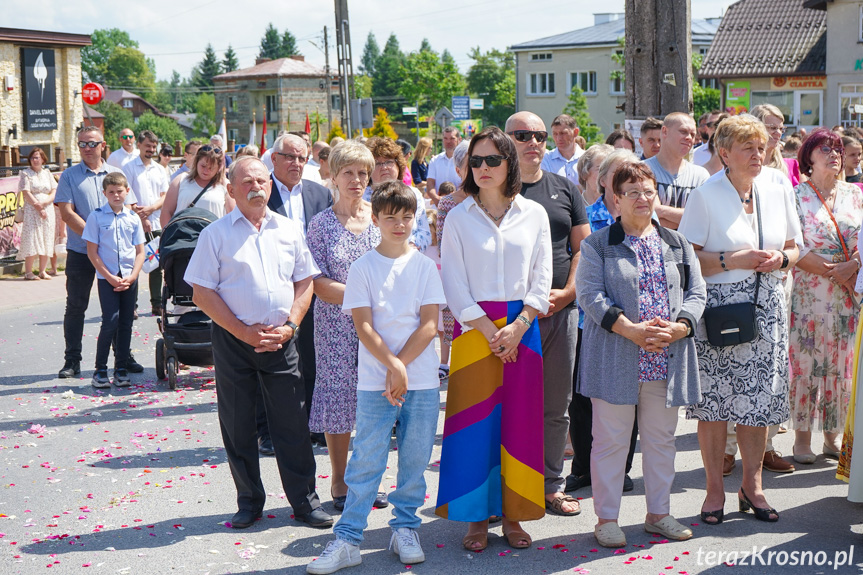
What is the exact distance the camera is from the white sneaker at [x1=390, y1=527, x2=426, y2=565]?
5.02 metres

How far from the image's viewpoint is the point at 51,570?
16.3 feet

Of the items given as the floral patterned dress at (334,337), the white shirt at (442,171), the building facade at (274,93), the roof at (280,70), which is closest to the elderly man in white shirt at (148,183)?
the white shirt at (442,171)

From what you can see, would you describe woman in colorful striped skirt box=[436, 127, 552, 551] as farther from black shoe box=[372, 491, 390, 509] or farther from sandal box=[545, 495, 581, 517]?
black shoe box=[372, 491, 390, 509]

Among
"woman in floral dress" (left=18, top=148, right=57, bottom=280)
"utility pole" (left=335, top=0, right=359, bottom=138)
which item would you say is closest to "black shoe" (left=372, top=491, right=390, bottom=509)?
"woman in floral dress" (left=18, top=148, right=57, bottom=280)

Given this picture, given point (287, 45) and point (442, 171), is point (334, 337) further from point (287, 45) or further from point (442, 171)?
point (287, 45)

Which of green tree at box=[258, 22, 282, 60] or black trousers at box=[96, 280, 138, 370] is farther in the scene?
green tree at box=[258, 22, 282, 60]

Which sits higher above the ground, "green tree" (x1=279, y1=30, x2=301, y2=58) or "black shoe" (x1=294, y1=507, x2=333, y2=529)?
"green tree" (x1=279, y1=30, x2=301, y2=58)

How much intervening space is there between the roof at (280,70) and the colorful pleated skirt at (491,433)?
10722cm

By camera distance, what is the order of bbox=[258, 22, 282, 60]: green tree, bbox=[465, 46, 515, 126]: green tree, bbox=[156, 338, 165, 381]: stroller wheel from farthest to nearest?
bbox=[258, 22, 282, 60]: green tree, bbox=[465, 46, 515, 126]: green tree, bbox=[156, 338, 165, 381]: stroller wheel

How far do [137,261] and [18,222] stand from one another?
1001 cm

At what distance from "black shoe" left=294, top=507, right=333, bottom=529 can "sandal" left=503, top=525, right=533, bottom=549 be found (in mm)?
1045

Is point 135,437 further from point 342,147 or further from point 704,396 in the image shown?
point 704,396

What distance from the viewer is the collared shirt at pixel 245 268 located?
545 centimetres

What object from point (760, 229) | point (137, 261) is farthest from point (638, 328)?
point (137, 261)
